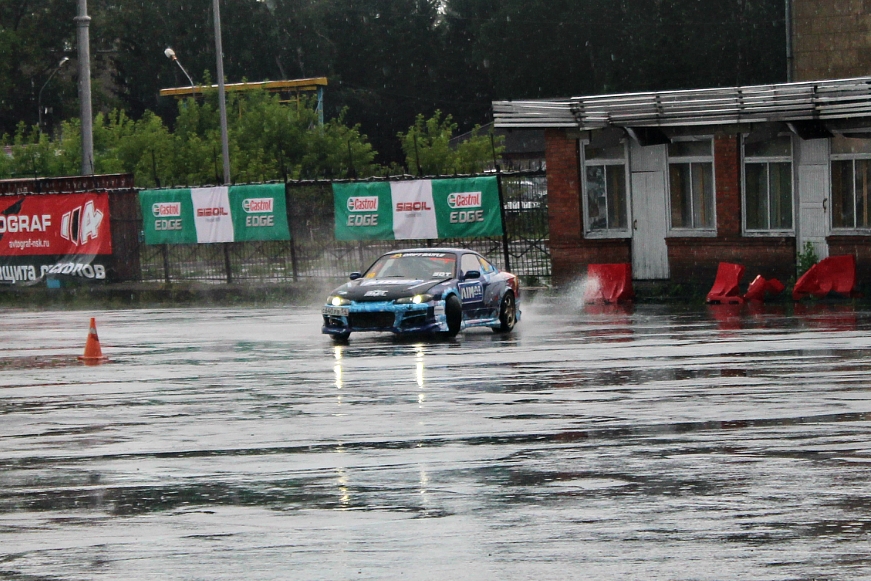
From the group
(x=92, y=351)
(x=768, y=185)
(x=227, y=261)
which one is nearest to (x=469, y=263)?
(x=92, y=351)

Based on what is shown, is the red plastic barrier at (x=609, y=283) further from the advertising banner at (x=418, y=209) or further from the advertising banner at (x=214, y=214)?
the advertising banner at (x=214, y=214)

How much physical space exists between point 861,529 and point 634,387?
19.1 feet

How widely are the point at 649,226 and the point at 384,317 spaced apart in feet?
34.1

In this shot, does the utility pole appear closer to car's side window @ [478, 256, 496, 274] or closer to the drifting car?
the drifting car

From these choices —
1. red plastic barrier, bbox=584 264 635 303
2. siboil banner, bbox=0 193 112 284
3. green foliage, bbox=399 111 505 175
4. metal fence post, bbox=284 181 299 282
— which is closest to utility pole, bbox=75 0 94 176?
siboil banner, bbox=0 193 112 284

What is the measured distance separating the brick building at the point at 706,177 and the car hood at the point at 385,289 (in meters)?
8.72

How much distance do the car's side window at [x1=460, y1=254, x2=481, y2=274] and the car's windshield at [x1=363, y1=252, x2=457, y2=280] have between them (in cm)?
14

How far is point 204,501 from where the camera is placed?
817cm

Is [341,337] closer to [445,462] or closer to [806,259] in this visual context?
[445,462]

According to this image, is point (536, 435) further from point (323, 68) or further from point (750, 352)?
point (323, 68)

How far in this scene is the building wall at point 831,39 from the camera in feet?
107

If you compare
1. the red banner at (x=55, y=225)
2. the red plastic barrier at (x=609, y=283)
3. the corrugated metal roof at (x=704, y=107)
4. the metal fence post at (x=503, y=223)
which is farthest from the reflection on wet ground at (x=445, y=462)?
the red banner at (x=55, y=225)

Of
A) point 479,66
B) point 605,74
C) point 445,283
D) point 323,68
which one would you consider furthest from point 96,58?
point 445,283

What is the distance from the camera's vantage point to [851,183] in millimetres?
24953
